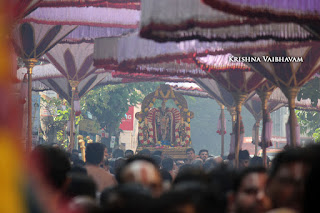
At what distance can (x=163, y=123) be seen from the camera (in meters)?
26.3

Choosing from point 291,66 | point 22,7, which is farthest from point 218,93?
point 22,7

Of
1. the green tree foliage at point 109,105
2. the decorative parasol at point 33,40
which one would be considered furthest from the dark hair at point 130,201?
the green tree foliage at point 109,105

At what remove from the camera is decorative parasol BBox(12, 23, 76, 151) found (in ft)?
39.6

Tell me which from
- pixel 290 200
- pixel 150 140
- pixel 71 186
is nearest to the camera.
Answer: pixel 290 200

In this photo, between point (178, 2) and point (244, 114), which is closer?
point (178, 2)

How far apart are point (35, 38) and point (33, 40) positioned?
105 millimetres

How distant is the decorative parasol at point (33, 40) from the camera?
39.6 ft

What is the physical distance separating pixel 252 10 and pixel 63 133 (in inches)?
1037

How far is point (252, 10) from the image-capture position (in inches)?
212

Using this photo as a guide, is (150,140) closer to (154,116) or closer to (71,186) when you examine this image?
(154,116)

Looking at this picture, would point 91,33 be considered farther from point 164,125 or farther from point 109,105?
point 109,105

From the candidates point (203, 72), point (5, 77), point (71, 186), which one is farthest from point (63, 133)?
point (5, 77)

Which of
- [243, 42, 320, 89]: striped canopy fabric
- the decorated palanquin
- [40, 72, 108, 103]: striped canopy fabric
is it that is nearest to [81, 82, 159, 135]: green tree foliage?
the decorated palanquin

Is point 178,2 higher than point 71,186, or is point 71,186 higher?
point 178,2
